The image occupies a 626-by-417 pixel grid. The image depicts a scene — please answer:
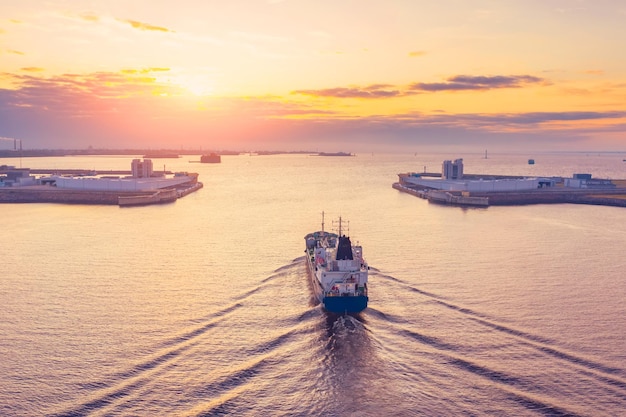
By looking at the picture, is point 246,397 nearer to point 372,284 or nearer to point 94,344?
point 94,344

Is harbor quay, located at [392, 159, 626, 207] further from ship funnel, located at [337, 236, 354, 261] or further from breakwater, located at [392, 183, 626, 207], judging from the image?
ship funnel, located at [337, 236, 354, 261]

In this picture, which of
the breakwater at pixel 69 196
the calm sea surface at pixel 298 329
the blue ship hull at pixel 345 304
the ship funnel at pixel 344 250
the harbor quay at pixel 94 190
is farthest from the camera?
the harbor quay at pixel 94 190

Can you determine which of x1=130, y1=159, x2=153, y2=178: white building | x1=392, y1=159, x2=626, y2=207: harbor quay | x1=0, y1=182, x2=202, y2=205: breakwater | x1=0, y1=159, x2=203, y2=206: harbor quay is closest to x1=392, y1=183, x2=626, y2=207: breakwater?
x1=392, y1=159, x2=626, y2=207: harbor quay

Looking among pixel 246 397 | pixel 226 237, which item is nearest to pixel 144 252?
pixel 226 237

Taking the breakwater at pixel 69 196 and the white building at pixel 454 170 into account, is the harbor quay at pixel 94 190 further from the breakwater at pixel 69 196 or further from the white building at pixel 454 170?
the white building at pixel 454 170

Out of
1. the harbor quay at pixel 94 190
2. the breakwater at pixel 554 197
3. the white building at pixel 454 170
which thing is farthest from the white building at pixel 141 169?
the white building at pixel 454 170

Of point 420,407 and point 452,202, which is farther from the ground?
point 452,202
